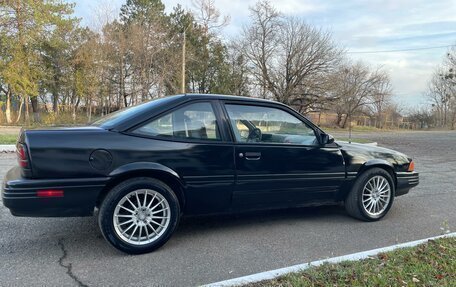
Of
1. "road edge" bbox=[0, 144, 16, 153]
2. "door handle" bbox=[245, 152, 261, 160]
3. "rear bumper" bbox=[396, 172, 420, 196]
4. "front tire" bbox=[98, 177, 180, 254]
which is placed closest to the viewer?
"front tire" bbox=[98, 177, 180, 254]

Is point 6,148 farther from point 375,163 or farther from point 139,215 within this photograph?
point 375,163

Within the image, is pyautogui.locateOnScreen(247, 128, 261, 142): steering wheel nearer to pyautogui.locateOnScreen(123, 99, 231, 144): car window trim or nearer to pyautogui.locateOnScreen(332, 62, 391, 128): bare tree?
pyautogui.locateOnScreen(123, 99, 231, 144): car window trim

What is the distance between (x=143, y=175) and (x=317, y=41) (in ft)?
119

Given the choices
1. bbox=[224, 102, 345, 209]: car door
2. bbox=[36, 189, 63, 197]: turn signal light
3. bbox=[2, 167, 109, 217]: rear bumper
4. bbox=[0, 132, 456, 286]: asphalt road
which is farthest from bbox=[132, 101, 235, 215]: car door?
bbox=[36, 189, 63, 197]: turn signal light

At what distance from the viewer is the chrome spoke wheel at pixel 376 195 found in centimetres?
451

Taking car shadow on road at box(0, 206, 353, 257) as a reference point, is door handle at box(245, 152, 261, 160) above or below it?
above

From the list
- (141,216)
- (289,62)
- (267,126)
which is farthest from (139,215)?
(289,62)

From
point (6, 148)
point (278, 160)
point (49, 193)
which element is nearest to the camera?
point (49, 193)

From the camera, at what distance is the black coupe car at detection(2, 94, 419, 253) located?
10.2ft

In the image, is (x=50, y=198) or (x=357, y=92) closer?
(x=50, y=198)

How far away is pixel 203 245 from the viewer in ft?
12.0

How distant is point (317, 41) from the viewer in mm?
36188

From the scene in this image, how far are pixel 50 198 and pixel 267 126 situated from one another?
2.44m

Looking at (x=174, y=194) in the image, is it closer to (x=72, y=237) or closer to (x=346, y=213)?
(x=72, y=237)
